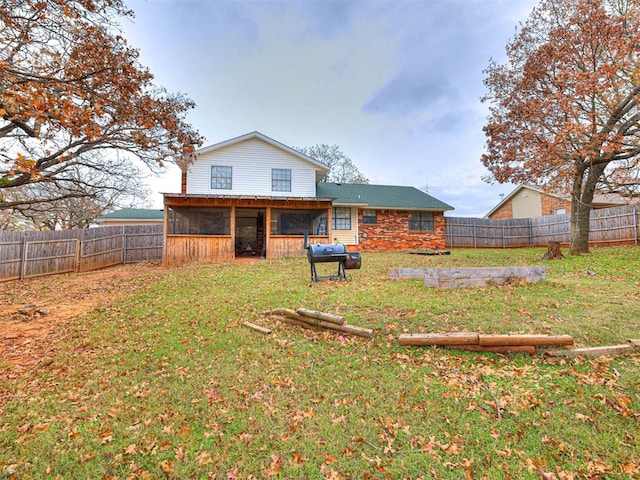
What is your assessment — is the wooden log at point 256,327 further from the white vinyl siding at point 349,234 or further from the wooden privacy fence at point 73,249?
the white vinyl siding at point 349,234

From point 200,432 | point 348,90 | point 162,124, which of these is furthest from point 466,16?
point 200,432

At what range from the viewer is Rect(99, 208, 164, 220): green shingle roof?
23734mm

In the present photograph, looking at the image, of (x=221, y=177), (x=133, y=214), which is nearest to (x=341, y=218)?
(x=221, y=177)

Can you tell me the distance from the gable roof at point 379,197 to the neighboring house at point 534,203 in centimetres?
789

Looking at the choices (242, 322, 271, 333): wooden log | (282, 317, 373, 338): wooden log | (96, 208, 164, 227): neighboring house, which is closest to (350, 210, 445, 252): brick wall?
(282, 317, 373, 338): wooden log

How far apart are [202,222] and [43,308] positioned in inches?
455

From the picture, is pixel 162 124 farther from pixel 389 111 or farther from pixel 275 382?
pixel 389 111

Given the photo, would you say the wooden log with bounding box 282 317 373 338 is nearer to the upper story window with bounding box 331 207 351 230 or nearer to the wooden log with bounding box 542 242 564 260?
the wooden log with bounding box 542 242 564 260

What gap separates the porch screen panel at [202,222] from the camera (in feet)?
58.1

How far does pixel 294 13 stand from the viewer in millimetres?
11391

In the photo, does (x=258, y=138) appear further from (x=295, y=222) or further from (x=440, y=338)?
(x=440, y=338)

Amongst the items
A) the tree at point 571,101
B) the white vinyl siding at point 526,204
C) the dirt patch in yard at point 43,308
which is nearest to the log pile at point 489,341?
the dirt patch in yard at point 43,308

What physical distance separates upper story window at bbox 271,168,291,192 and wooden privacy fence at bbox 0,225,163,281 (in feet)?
25.8

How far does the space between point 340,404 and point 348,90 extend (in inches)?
698
